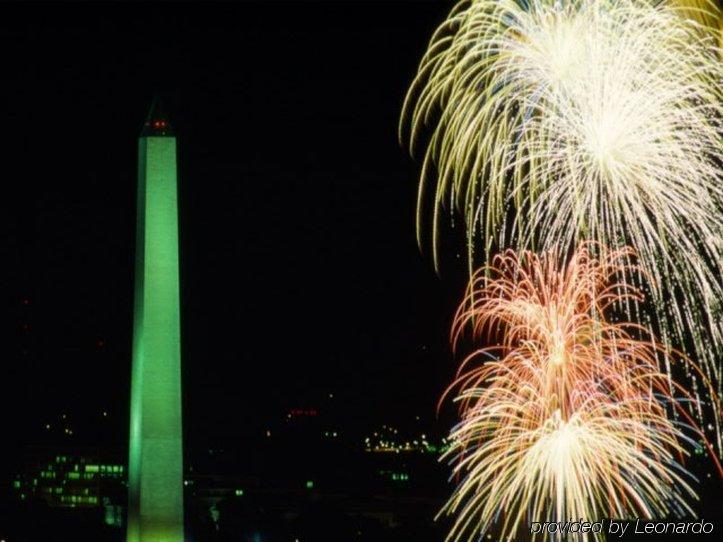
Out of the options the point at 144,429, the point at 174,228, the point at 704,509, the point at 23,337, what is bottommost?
the point at 704,509

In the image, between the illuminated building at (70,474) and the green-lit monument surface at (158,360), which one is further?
the illuminated building at (70,474)

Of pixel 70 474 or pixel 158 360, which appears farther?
pixel 70 474

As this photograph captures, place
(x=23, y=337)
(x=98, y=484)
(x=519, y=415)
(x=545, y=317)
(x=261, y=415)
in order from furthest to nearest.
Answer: (x=261, y=415), (x=23, y=337), (x=98, y=484), (x=519, y=415), (x=545, y=317)

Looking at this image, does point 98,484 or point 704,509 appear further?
point 98,484

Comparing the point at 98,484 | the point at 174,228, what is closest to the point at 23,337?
the point at 98,484

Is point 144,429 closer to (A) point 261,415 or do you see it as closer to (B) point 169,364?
(B) point 169,364

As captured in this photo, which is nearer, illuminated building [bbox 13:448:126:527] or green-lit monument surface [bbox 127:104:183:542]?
green-lit monument surface [bbox 127:104:183:542]

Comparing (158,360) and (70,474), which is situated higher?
(70,474)

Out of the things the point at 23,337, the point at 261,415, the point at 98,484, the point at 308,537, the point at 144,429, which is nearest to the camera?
the point at 144,429
